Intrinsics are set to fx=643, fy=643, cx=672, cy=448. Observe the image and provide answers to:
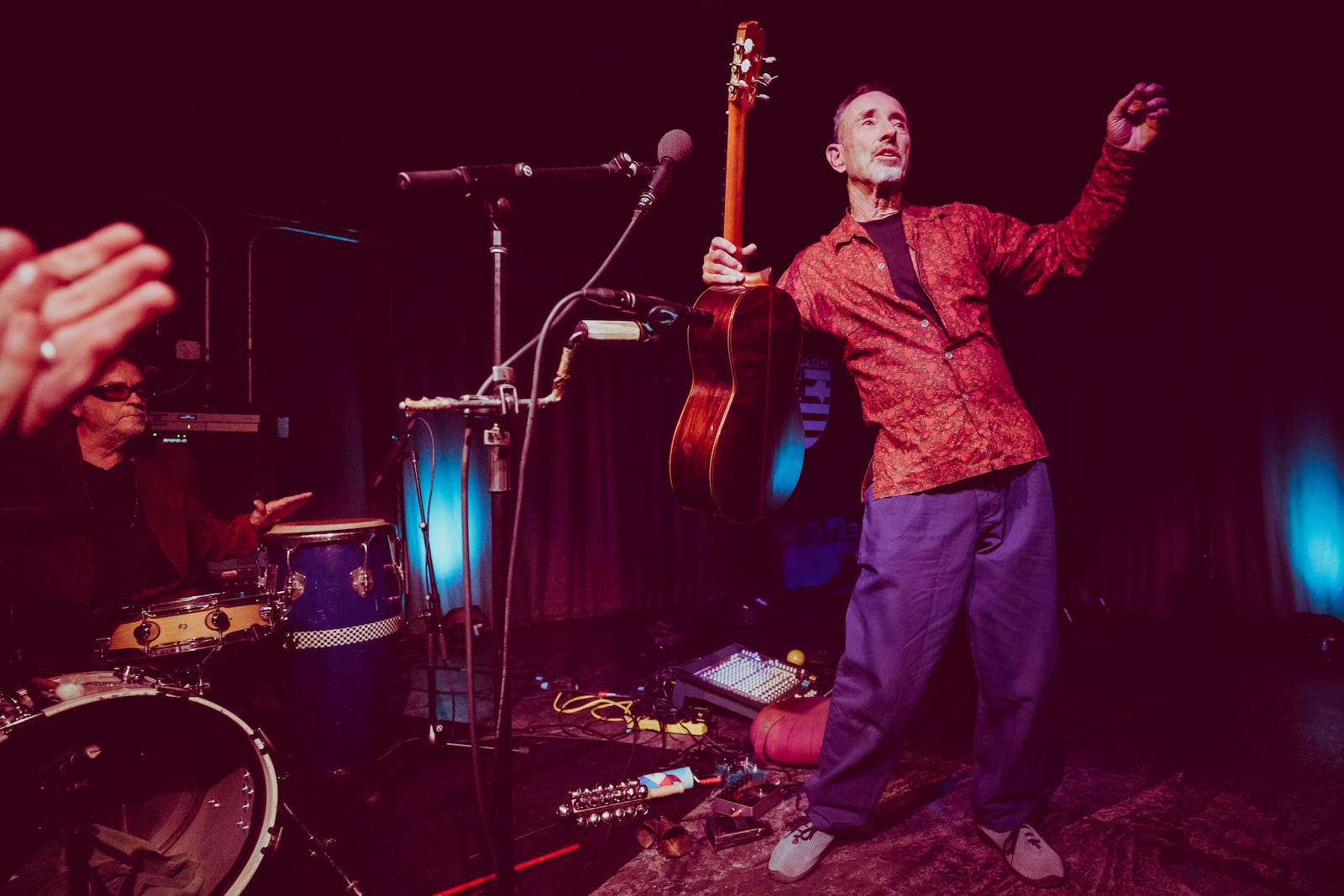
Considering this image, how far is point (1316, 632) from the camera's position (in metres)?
4.45

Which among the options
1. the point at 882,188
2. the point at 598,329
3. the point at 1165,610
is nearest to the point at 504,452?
the point at 598,329

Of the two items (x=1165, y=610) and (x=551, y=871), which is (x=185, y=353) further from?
(x=1165, y=610)

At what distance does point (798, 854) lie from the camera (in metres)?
2.05

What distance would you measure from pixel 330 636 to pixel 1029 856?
9.69ft

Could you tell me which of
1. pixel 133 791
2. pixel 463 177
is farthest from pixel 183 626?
pixel 463 177

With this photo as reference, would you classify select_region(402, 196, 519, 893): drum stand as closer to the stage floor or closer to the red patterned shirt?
the stage floor

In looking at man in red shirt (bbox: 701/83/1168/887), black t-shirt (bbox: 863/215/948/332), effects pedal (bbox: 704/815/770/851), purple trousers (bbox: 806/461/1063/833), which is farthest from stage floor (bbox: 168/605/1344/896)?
black t-shirt (bbox: 863/215/948/332)

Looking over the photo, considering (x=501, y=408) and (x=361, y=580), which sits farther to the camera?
(x=361, y=580)

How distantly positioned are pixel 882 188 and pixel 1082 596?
560 centimetres

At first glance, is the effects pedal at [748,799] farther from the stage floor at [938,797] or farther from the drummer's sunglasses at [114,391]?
the drummer's sunglasses at [114,391]

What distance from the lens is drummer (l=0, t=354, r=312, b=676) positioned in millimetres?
2434

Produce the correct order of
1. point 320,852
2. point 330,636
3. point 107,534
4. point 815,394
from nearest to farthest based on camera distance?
point 320,852
point 107,534
point 330,636
point 815,394

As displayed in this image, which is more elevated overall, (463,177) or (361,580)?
(463,177)

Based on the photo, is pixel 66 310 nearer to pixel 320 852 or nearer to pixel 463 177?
pixel 463 177
